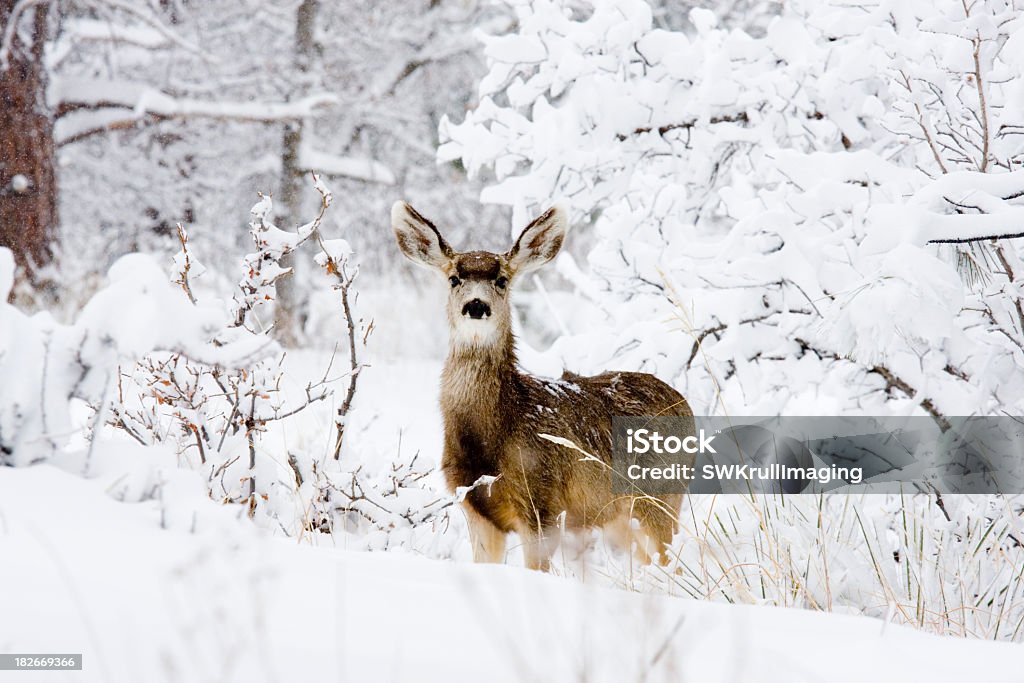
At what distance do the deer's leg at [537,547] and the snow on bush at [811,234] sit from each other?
0.39m

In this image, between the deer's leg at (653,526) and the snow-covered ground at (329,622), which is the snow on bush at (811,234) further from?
the snow-covered ground at (329,622)

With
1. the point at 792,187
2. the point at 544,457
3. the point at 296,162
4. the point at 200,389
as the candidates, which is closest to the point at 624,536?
the point at 544,457

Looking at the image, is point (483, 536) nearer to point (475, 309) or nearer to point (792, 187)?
point (475, 309)

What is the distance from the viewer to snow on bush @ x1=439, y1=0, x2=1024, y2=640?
3.08 m

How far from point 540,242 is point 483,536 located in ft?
4.68

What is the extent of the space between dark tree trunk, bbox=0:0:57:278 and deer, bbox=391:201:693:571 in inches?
353

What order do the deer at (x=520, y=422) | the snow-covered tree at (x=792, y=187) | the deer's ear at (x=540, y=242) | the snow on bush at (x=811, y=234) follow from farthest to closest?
the deer's ear at (x=540, y=242), the deer at (x=520, y=422), the snow-covered tree at (x=792, y=187), the snow on bush at (x=811, y=234)

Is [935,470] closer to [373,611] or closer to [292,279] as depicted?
[373,611]

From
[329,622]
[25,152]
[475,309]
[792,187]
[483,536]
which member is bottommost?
[329,622]

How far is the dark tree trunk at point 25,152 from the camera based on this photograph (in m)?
11.4

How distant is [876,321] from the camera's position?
2807 mm

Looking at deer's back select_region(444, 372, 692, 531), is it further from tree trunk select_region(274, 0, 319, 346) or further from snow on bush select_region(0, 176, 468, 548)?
tree trunk select_region(274, 0, 319, 346)

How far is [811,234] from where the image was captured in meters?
4.59

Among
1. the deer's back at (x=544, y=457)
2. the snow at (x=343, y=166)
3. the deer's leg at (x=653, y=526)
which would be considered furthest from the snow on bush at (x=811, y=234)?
the snow at (x=343, y=166)
